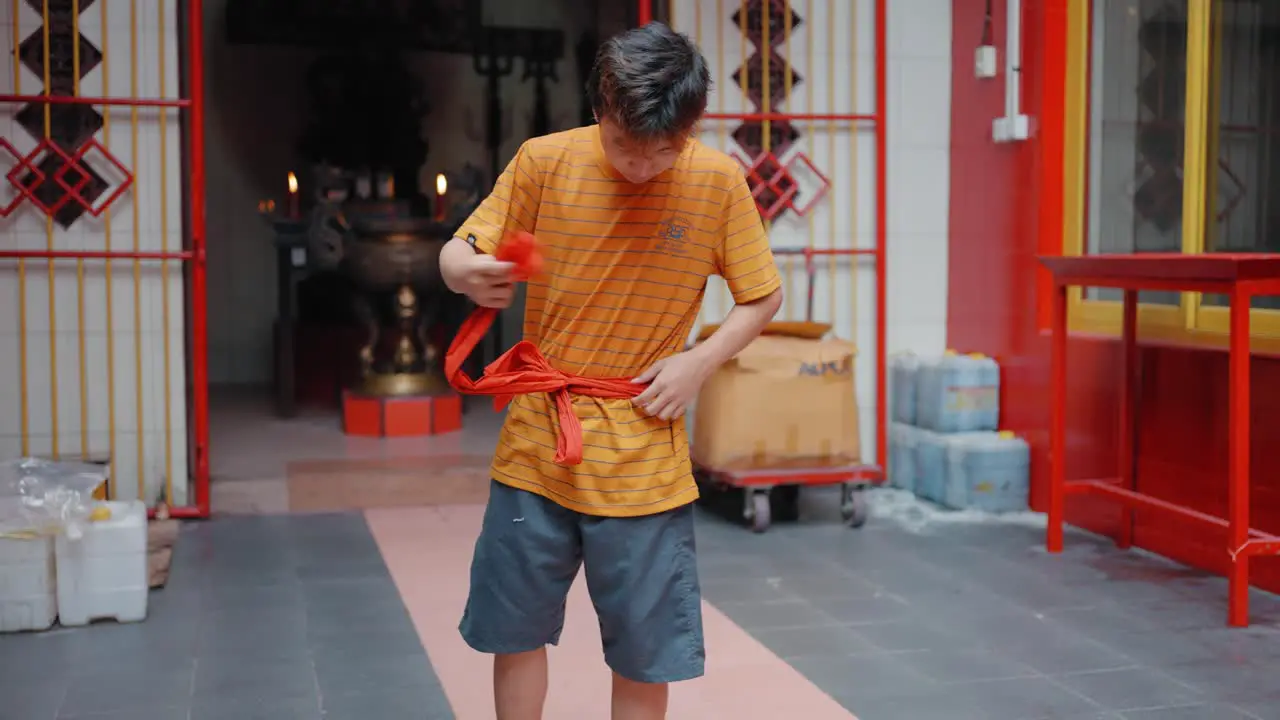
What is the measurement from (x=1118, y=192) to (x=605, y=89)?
3320 mm

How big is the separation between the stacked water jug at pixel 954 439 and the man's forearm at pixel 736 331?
3.05 meters

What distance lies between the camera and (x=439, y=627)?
349cm

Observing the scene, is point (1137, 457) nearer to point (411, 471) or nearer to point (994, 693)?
point (994, 693)

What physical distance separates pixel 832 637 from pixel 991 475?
1.70 meters

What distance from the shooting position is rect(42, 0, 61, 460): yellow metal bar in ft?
15.2

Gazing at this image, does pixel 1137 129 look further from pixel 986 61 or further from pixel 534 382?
pixel 534 382

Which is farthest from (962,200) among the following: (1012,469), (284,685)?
(284,685)

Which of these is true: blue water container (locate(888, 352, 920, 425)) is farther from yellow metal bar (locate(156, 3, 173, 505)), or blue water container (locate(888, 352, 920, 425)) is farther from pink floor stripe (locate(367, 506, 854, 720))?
yellow metal bar (locate(156, 3, 173, 505))

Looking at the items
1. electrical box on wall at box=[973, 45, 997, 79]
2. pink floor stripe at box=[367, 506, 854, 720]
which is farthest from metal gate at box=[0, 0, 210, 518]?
electrical box on wall at box=[973, 45, 997, 79]

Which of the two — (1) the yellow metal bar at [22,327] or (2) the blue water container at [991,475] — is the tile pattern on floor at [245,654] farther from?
(2) the blue water container at [991,475]

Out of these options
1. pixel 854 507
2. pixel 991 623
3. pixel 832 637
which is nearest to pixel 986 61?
pixel 854 507

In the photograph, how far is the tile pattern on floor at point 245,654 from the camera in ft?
9.45

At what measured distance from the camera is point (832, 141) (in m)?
5.34

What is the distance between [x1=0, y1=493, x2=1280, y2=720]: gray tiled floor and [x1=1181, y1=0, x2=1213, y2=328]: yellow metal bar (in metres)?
0.98
